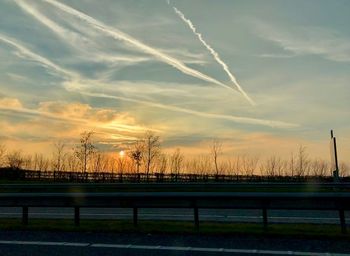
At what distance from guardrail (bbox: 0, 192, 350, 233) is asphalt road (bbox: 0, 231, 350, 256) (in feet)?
3.87

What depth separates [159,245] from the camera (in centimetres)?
848

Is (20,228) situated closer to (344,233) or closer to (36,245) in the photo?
(36,245)

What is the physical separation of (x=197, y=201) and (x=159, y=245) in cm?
239

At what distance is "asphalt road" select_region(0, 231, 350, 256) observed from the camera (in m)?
7.86

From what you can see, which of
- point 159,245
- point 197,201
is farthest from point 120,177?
point 159,245

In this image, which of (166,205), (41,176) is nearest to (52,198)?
(166,205)

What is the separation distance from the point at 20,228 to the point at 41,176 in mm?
40413

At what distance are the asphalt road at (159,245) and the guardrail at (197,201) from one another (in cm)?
118

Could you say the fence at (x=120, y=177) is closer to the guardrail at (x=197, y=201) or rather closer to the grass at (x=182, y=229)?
the guardrail at (x=197, y=201)

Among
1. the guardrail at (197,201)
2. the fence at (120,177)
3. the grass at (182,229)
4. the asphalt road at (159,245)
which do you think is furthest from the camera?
the fence at (120,177)

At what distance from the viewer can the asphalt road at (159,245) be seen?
7.86 meters

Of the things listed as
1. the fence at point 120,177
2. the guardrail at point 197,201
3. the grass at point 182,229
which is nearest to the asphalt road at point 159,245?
A: the grass at point 182,229

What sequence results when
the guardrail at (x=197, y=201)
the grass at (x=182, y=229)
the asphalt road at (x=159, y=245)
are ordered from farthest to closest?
the guardrail at (x=197, y=201) < the grass at (x=182, y=229) < the asphalt road at (x=159, y=245)

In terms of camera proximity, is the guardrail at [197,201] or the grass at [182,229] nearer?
the grass at [182,229]
